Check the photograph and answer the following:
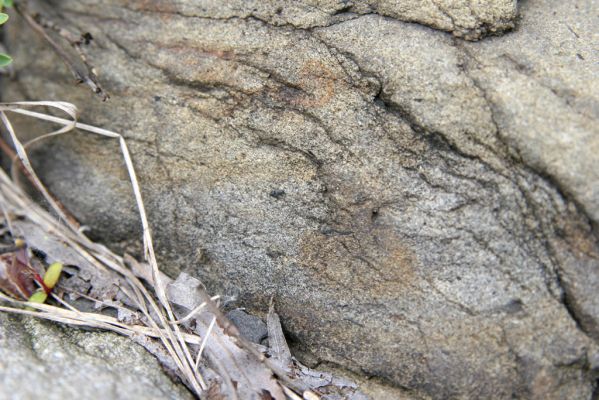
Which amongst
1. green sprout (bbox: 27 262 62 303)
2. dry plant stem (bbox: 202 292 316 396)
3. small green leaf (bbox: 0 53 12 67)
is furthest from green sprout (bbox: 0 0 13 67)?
dry plant stem (bbox: 202 292 316 396)

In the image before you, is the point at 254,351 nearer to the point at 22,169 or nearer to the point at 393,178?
the point at 393,178

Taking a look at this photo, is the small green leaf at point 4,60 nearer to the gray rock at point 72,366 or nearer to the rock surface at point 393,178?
the rock surface at point 393,178

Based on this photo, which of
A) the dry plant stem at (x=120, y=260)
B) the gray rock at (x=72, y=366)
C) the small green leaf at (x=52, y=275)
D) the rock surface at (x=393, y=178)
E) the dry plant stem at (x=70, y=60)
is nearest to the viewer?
the gray rock at (x=72, y=366)

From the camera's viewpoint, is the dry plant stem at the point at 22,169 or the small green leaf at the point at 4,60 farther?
the dry plant stem at the point at 22,169

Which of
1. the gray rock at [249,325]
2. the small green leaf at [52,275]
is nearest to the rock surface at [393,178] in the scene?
the gray rock at [249,325]

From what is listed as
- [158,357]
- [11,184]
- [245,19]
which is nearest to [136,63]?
[245,19]

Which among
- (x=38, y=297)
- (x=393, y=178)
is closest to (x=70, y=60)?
(x=38, y=297)

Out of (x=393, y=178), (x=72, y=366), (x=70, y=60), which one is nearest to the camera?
(x=72, y=366)
